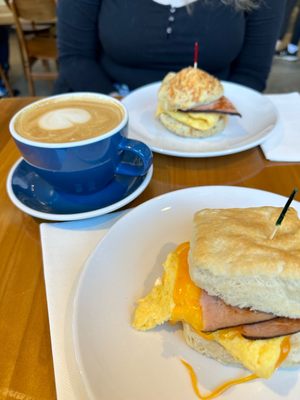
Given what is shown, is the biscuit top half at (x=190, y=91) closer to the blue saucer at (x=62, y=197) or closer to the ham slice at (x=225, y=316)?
the blue saucer at (x=62, y=197)

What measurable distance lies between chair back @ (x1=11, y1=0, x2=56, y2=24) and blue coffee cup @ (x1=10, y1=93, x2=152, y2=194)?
8.43 ft

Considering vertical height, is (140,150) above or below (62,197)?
above

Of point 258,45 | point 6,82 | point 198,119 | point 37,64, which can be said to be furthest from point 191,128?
point 37,64

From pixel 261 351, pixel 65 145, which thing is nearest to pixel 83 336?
pixel 261 351

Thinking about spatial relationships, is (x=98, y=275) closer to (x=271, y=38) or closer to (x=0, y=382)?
(x=0, y=382)

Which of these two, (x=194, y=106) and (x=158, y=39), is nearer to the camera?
(x=194, y=106)

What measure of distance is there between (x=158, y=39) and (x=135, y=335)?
4.49ft

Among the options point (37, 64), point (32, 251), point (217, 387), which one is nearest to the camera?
point (217, 387)

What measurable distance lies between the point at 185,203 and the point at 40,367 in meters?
0.49

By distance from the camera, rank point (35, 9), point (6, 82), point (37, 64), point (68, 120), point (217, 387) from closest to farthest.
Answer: point (217, 387) < point (68, 120) < point (35, 9) < point (6, 82) < point (37, 64)

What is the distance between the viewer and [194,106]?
3.86 feet

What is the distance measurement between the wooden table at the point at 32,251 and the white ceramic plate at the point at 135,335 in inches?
4.0

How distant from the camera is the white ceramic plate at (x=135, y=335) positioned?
1.80 feet

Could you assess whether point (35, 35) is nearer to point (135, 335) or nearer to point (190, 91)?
point (190, 91)
